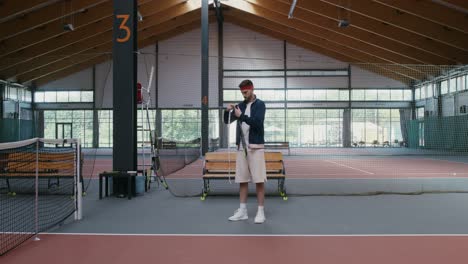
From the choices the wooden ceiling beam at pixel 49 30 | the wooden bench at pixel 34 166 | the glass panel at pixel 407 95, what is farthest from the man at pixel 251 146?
the glass panel at pixel 407 95

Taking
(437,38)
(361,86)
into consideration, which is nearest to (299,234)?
(437,38)

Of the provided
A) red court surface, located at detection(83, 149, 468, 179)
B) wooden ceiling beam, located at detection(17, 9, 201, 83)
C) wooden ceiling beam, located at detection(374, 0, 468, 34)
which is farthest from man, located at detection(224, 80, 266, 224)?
wooden ceiling beam, located at detection(17, 9, 201, 83)

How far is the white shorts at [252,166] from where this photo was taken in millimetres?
5285

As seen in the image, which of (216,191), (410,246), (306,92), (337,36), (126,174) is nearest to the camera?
(410,246)

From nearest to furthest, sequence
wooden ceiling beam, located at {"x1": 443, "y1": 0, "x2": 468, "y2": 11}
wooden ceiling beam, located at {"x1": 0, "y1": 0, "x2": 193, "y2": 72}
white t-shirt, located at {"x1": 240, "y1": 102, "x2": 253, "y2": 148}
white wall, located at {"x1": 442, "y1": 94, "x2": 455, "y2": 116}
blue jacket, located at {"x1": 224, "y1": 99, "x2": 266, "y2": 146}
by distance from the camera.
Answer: blue jacket, located at {"x1": 224, "y1": 99, "x2": 266, "y2": 146}
white t-shirt, located at {"x1": 240, "y1": 102, "x2": 253, "y2": 148}
wooden ceiling beam, located at {"x1": 443, "y1": 0, "x2": 468, "y2": 11}
wooden ceiling beam, located at {"x1": 0, "y1": 0, "x2": 193, "y2": 72}
white wall, located at {"x1": 442, "y1": 94, "x2": 455, "y2": 116}

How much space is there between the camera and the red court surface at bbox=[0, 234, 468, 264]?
377 cm

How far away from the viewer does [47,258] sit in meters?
3.83

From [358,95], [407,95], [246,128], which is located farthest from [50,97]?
[246,128]

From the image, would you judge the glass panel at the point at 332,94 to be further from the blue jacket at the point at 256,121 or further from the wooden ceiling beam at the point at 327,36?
the blue jacket at the point at 256,121

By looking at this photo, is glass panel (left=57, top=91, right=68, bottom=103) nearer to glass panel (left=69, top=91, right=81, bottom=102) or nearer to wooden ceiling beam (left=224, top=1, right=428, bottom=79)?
glass panel (left=69, top=91, right=81, bottom=102)

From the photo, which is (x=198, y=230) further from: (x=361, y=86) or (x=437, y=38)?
(x=361, y=86)

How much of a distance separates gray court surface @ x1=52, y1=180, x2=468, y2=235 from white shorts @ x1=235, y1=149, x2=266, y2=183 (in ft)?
2.01

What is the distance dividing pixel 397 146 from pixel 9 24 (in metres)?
26.7

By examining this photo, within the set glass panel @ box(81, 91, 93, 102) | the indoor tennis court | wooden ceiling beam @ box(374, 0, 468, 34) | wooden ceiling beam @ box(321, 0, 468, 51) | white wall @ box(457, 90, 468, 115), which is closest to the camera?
the indoor tennis court
